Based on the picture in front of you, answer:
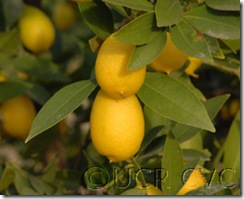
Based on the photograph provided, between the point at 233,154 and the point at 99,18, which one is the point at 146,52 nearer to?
the point at 99,18

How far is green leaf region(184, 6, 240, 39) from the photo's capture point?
85cm

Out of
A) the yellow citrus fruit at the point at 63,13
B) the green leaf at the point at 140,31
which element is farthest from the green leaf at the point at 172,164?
the yellow citrus fruit at the point at 63,13

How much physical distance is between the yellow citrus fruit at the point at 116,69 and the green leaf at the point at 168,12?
0.05m

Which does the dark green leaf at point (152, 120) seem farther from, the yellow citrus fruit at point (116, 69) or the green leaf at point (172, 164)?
the yellow citrus fruit at point (116, 69)

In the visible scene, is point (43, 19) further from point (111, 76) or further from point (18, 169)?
point (111, 76)

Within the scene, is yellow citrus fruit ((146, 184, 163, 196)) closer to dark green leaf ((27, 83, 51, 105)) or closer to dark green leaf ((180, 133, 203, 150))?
dark green leaf ((180, 133, 203, 150))

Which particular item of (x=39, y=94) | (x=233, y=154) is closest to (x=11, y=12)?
(x=39, y=94)

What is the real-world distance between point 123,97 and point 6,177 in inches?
14.7

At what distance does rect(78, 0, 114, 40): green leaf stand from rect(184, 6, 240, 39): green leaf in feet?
0.36

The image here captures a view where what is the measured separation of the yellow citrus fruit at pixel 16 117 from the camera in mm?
1213

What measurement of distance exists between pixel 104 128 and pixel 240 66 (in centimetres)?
42

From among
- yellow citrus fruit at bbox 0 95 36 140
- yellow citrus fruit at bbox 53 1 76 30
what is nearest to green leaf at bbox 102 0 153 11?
yellow citrus fruit at bbox 0 95 36 140

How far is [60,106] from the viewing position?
0.87m

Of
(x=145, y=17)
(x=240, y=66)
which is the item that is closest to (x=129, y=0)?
(x=145, y=17)
